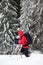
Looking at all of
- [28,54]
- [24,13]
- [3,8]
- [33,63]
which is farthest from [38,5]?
[33,63]

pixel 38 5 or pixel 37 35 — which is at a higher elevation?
pixel 38 5

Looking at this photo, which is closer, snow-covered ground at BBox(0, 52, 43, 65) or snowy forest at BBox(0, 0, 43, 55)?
snow-covered ground at BBox(0, 52, 43, 65)

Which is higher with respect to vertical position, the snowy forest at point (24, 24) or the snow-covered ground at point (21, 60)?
the snow-covered ground at point (21, 60)

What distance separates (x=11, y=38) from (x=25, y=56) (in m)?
14.5

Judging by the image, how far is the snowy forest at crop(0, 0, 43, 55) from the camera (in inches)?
1019

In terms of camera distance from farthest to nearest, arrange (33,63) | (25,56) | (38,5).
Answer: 1. (38,5)
2. (25,56)
3. (33,63)

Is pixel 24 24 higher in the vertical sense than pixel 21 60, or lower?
lower

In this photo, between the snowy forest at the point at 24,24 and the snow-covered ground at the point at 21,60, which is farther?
the snowy forest at the point at 24,24

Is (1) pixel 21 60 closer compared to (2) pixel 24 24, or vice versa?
(1) pixel 21 60

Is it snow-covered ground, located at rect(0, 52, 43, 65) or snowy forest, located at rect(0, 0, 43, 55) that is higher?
snow-covered ground, located at rect(0, 52, 43, 65)

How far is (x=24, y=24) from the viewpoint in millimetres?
26312

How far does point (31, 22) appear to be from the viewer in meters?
25.8

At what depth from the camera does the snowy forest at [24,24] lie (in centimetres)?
2589

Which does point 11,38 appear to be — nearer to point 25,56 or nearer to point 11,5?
point 11,5
